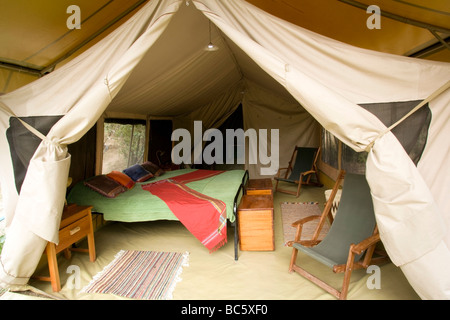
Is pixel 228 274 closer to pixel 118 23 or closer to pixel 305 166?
pixel 118 23

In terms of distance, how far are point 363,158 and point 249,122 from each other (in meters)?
3.37

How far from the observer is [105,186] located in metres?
3.58

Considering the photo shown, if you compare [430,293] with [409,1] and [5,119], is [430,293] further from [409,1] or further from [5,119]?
[5,119]

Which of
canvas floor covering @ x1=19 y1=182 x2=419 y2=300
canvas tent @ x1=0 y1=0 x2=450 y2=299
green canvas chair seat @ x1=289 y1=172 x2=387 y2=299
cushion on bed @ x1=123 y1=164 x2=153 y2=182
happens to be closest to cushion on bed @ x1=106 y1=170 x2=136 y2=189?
cushion on bed @ x1=123 y1=164 x2=153 y2=182

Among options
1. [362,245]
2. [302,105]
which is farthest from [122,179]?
[362,245]

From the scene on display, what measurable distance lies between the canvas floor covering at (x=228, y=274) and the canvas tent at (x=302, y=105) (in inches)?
22.9

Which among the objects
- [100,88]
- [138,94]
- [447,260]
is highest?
[138,94]

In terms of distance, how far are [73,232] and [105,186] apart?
97 cm

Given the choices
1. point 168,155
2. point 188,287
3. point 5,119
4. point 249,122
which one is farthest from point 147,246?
point 249,122

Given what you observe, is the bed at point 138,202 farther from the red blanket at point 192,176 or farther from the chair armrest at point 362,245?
the chair armrest at point 362,245

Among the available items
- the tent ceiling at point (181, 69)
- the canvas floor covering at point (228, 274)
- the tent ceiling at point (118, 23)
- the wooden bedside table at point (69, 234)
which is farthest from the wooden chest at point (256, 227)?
the tent ceiling at point (181, 69)

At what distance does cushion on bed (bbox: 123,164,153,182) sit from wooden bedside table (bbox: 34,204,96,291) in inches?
57.4

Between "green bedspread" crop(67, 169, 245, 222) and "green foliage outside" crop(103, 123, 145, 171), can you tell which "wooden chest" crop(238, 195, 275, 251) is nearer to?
"green bedspread" crop(67, 169, 245, 222)
